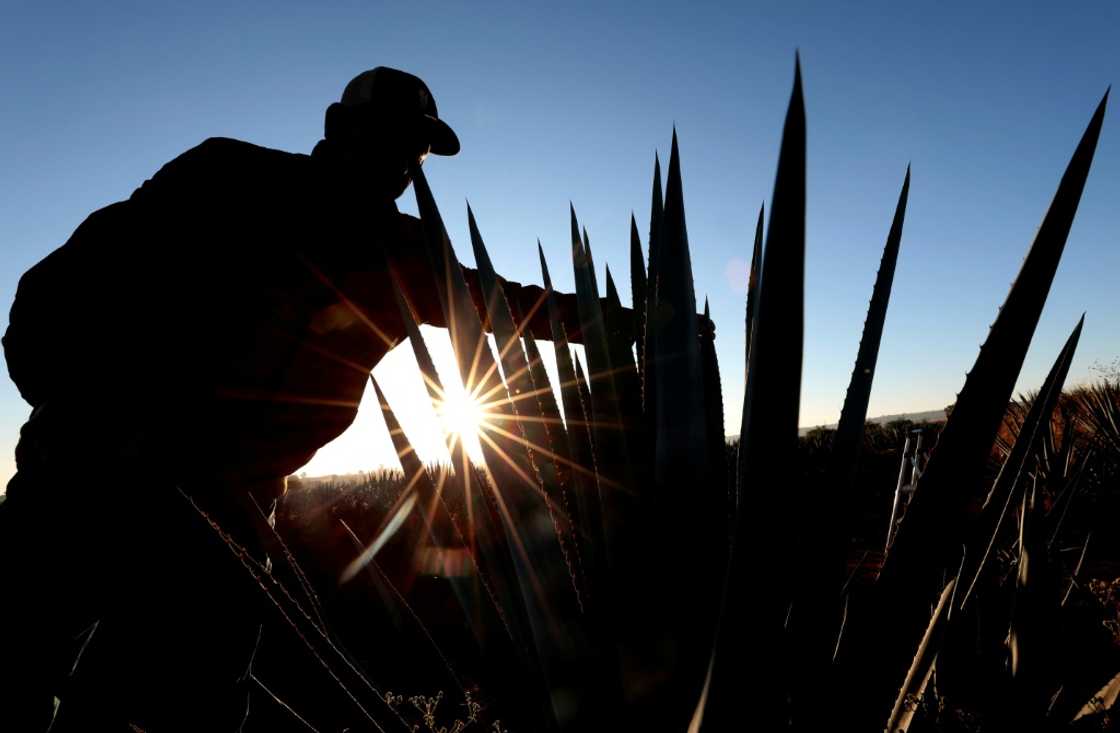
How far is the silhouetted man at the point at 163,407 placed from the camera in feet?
4.37

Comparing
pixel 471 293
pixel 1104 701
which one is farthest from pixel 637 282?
pixel 471 293

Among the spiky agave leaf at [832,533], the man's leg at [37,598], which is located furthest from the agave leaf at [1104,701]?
the man's leg at [37,598]

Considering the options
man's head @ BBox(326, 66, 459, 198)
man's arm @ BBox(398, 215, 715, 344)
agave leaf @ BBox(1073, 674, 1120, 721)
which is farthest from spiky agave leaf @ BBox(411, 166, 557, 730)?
man's head @ BBox(326, 66, 459, 198)

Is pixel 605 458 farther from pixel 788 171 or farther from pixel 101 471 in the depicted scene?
pixel 101 471

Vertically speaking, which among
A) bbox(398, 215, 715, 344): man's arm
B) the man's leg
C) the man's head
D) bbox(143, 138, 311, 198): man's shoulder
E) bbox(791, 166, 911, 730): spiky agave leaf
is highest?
the man's head

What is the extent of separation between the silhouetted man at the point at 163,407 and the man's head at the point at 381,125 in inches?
7.1

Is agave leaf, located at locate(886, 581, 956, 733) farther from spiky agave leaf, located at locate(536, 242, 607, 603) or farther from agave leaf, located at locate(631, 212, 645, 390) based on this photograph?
agave leaf, located at locate(631, 212, 645, 390)

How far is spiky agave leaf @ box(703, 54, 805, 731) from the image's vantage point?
0.23 meters

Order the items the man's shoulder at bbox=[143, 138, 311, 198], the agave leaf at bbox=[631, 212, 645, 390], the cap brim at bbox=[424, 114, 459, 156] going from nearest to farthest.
A: the agave leaf at bbox=[631, 212, 645, 390], the man's shoulder at bbox=[143, 138, 311, 198], the cap brim at bbox=[424, 114, 459, 156]

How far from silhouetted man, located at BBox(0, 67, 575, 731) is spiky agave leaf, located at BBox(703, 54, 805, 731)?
119cm

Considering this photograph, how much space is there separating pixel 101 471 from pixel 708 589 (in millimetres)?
1544

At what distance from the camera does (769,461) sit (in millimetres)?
246

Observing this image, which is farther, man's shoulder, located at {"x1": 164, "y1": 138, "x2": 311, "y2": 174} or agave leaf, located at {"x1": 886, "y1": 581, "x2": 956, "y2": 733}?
man's shoulder, located at {"x1": 164, "y1": 138, "x2": 311, "y2": 174}

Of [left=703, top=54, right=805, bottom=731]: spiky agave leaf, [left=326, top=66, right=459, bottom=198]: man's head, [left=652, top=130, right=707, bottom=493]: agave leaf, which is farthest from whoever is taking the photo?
[left=326, top=66, right=459, bottom=198]: man's head
